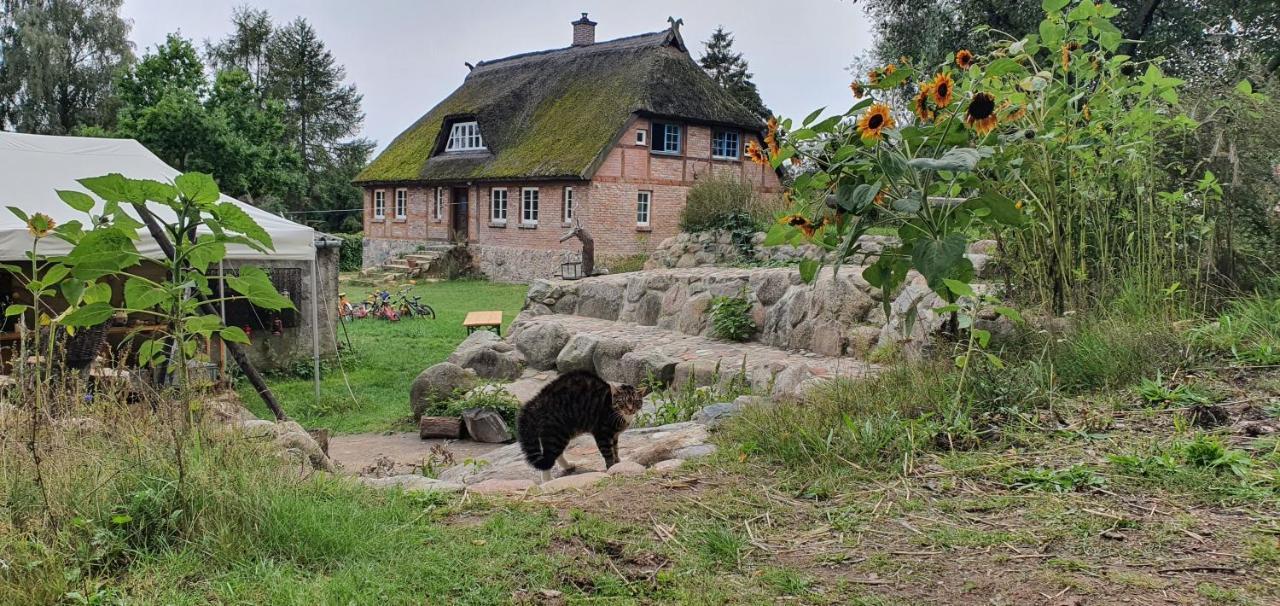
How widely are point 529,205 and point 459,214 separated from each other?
387 centimetres

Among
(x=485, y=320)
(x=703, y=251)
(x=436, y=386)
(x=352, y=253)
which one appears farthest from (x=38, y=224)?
(x=352, y=253)

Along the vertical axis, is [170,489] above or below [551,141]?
below

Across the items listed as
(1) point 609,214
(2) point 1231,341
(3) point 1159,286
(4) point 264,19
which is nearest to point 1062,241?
(3) point 1159,286

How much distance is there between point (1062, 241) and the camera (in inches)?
184

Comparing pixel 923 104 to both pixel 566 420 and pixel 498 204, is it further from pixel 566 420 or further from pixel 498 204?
pixel 498 204

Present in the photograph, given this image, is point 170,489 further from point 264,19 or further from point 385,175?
point 264,19

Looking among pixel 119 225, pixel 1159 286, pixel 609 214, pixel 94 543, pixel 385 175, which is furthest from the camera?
pixel 385 175

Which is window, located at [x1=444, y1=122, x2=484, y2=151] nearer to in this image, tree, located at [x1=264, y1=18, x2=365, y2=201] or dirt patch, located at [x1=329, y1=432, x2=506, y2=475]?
tree, located at [x1=264, y1=18, x2=365, y2=201]

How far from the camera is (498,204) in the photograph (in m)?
26.9

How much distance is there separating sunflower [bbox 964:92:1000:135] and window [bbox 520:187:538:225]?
890 inches

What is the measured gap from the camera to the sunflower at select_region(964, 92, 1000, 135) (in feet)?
10.7

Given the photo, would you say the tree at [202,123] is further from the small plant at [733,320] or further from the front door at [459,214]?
the small plant at [733,320]

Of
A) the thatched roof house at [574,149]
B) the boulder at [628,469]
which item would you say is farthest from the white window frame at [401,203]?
the boulder at [628,469]

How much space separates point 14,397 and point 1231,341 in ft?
16.6
